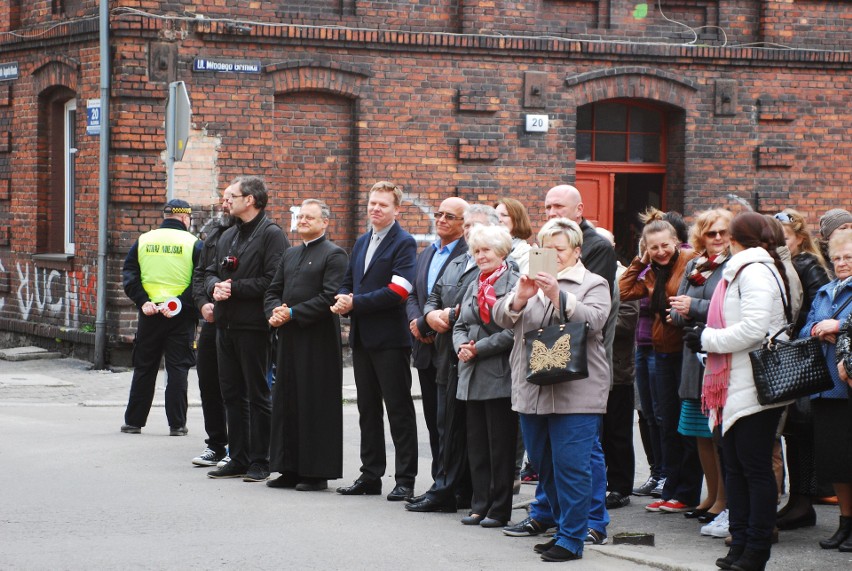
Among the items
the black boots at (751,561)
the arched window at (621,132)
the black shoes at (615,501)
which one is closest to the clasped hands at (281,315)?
the black shoes at (615,501)

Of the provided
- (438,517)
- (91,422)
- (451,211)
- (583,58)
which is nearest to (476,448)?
(438,517)

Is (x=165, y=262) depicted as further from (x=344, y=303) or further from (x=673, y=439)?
(x=673, y=439)

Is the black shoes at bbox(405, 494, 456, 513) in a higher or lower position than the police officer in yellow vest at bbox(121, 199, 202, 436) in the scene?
lower

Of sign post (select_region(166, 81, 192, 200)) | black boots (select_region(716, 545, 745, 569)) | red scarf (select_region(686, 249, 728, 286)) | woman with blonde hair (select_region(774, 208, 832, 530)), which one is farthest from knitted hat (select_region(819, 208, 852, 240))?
sign post (select_region(166, 81, 192, 200))

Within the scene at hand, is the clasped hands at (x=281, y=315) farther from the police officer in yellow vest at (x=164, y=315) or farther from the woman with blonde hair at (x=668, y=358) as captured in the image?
the police officer in yellow vest at (x=164, y=315)

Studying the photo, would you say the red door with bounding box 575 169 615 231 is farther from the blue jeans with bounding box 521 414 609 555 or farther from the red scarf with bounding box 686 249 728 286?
the blue jeans with bounding box 521 414 609 555

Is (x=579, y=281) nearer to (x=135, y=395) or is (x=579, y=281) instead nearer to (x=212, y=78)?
(x=135, y=395)

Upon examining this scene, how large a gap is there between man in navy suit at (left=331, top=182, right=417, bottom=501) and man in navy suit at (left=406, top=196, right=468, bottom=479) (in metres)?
0.14

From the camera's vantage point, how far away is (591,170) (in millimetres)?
17578

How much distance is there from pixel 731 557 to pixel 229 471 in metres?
4.07

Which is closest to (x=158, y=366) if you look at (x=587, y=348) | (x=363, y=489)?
(x=363, y=489)

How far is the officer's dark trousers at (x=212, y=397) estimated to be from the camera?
386 inches

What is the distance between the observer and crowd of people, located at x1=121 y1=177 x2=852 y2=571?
6711mm

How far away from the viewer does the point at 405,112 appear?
643 inches
